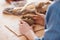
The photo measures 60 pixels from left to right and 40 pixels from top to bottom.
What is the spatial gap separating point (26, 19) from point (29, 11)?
0.63ft

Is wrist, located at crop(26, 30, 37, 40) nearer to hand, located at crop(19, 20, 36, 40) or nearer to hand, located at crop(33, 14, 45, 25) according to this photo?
hand, located at crop(19, 20, 36, 40)

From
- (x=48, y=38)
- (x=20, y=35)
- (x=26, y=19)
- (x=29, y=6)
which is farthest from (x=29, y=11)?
(x=48, y=38)

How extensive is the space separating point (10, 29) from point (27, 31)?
0.14m

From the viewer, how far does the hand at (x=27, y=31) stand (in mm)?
992

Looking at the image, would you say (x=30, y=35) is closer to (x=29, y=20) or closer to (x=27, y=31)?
(x=27, y=31)

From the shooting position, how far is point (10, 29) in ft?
3.60

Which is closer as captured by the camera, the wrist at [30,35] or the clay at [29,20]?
the wrist at [30,35]

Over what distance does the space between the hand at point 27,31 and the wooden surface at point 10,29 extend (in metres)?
0.03

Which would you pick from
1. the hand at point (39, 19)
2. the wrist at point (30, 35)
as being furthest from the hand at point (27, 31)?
the hand at point (39, 19)

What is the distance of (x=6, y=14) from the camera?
4.54 ft

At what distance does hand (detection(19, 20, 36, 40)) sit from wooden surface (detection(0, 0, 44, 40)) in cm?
3

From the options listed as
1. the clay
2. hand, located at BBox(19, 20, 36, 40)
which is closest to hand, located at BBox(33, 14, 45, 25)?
the clay

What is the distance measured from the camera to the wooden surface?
101 centimetres

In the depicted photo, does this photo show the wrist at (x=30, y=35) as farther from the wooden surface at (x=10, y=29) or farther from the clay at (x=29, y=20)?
the clay at (x=29, y=20)
